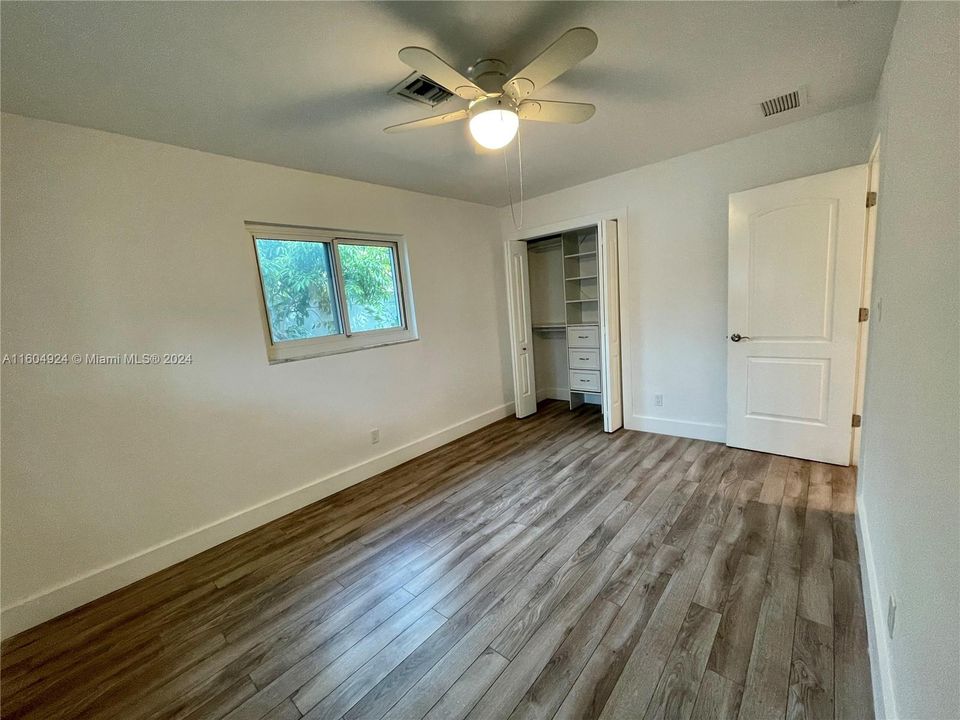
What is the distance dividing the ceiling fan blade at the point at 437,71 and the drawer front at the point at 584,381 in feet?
10.8

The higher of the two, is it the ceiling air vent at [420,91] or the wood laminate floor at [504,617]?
the ceiling air vent at [420,91]

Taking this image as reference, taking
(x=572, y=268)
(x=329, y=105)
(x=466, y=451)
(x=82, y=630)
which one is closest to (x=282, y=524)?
(x=82, y=630)

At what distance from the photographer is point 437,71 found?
4.55 ft

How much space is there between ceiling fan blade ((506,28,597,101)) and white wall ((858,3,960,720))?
877 millimetres

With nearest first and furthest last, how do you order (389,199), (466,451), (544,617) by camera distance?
(544,617)
(389,199)
(466,451)

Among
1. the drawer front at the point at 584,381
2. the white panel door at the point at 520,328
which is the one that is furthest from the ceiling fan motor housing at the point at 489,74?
the drawer front at the point at 584,381

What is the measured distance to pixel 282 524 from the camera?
2518 mm

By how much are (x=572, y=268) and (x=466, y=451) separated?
258cm

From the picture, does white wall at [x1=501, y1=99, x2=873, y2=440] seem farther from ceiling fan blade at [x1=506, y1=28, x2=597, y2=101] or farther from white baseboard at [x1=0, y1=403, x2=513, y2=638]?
white baseboard at [x1=0, y1=403, x2=513, y2=638]

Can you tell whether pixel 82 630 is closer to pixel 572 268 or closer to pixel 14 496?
pixel 14 496

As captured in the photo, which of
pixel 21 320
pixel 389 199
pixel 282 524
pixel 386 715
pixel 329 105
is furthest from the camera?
pixel 389 199

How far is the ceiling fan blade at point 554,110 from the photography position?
165cm

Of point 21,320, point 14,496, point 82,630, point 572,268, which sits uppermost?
point 572,268

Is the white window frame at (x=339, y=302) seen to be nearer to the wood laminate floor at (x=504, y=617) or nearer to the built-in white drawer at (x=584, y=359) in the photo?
the wood laminate floor at (x=504, y=617)
